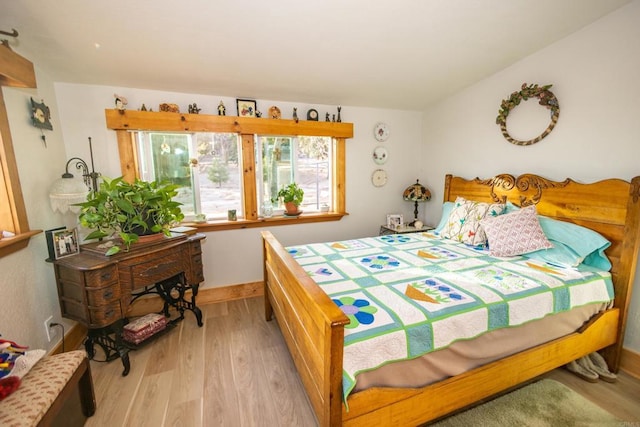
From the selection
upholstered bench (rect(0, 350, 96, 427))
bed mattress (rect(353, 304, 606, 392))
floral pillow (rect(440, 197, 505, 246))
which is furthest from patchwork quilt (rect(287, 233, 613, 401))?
upholstered bench (rect(0, 350, 96, 427))

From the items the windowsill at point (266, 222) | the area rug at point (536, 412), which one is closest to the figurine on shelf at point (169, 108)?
the windowsill at point (266, 222)

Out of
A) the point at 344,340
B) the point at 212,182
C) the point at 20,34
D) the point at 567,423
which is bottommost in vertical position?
the point at 567,423

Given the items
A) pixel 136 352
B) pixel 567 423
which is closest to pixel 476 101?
pixel 567 423

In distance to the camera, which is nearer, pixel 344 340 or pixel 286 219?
pixel 344 340

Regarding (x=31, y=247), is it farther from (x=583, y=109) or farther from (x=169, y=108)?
(x=583, y=109)

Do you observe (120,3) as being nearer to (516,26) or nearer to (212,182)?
(212,182)

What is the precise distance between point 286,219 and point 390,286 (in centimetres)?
173

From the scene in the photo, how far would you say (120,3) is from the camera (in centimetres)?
153

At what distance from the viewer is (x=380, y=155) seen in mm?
3506

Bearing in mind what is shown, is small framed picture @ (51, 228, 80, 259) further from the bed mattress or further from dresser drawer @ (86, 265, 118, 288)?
the bed mattress

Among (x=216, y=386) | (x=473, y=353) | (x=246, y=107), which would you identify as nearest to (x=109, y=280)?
(x=216, y=386)

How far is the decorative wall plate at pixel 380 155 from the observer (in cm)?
348

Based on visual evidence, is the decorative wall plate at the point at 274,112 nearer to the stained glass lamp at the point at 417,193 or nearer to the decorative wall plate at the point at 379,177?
the decorative wall plate at the point at 379,177

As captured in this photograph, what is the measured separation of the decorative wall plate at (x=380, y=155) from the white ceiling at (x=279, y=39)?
944 mm
